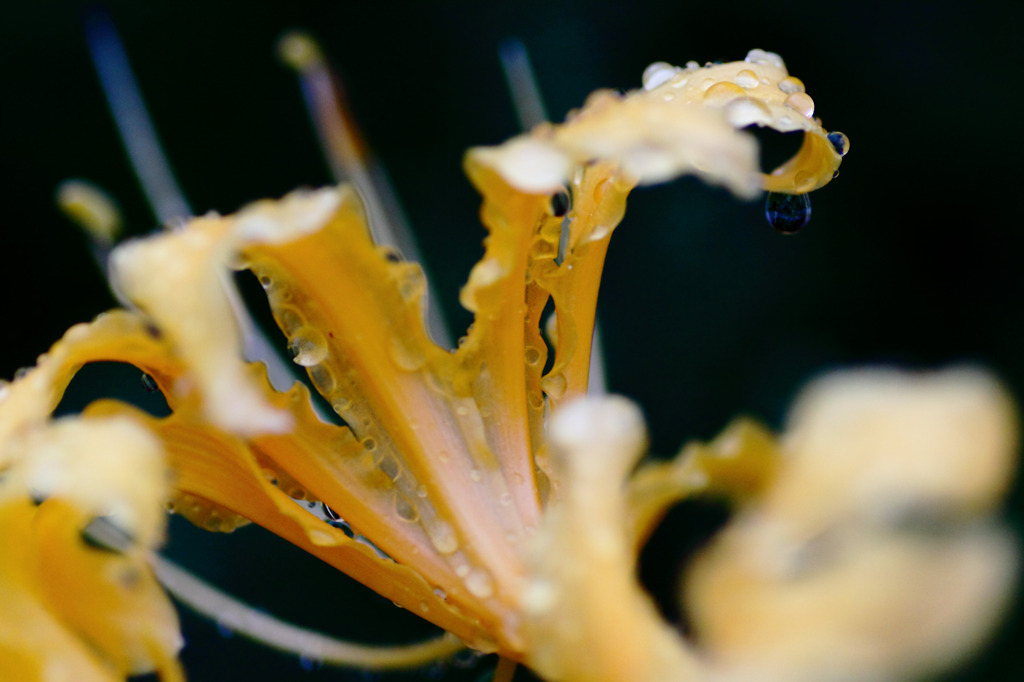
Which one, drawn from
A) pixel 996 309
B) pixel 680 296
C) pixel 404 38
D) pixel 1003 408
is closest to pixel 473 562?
pixel 1003 408

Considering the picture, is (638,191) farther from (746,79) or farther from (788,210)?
(746,79)

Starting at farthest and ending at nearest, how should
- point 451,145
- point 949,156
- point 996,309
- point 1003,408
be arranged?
point 451,145 < point 949,156 < point 996,309 < point 1003,408

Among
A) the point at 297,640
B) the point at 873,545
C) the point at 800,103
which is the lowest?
the point at 297,640

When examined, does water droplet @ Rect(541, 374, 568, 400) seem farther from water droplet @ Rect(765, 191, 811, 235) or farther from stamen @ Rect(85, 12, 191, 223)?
stamen @ Rect(85, 12, 191, 223)

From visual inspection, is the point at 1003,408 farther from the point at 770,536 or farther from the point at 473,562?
the point at 473,562

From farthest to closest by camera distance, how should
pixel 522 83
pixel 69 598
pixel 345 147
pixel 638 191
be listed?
pixel 638 191, pixel 522 83, pixel 345 147, pixel 69 598

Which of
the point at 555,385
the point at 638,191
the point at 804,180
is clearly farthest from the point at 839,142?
the point at 638,191
